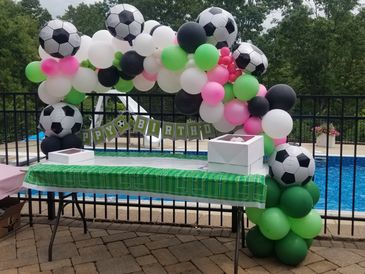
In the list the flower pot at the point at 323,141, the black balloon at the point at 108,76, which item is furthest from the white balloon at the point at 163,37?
the flower pot at the point at 323,141

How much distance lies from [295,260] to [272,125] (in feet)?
3.92

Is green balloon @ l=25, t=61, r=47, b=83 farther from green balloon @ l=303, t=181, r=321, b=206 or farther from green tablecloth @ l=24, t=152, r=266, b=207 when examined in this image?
green balloon @ l=303, t=181, r=321, b=206

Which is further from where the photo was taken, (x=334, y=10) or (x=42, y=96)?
(x=334, y=10)

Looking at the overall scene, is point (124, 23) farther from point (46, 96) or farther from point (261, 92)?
point (261, 92)

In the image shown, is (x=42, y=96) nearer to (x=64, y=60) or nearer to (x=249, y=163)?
(x=64, y=60)

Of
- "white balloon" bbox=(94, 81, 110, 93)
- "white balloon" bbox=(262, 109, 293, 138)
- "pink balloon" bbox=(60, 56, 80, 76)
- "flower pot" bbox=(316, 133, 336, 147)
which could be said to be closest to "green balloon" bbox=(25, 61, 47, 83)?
"pink balloon" bbox=(60, 56, 80, 76)

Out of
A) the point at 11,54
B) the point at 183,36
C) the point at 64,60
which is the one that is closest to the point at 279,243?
the point at 183,36

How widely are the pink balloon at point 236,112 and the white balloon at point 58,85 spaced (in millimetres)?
1606

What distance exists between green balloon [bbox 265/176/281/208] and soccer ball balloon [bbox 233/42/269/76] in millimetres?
1001

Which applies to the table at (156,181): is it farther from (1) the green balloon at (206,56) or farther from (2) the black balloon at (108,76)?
(1) the green balloon at (206,56)

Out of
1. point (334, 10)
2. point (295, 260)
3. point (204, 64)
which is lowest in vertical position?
point (295, 260)

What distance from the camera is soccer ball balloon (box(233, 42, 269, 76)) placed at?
3.61 m

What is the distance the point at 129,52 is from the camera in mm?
3945

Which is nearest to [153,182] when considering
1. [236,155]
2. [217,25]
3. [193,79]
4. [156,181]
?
[156,181]
